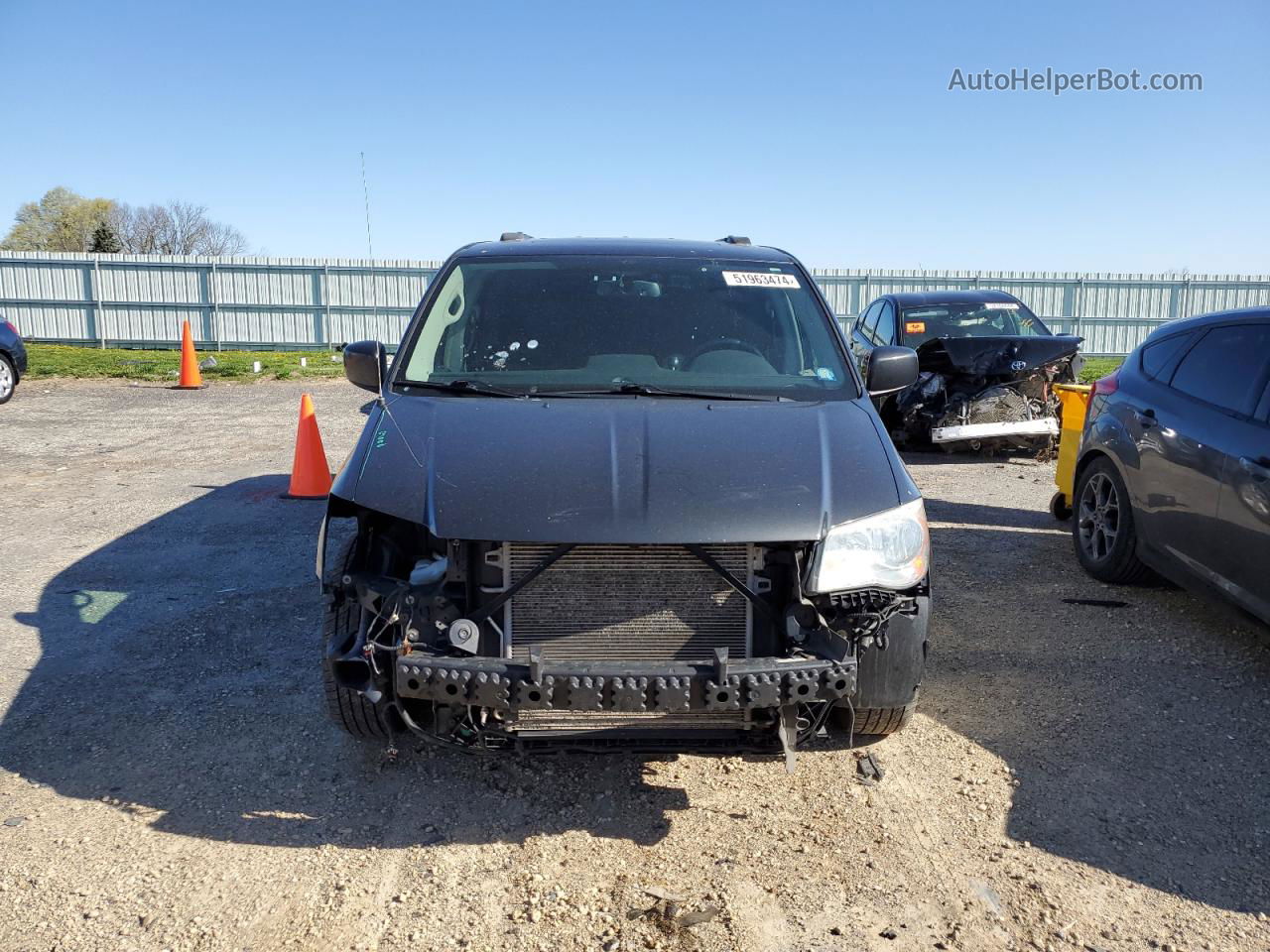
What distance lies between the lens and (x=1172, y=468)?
5207 millimetres

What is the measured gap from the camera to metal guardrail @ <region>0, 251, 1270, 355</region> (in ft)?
80.3

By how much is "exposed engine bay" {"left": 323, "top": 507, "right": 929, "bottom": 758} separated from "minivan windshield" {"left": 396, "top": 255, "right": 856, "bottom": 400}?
103cm

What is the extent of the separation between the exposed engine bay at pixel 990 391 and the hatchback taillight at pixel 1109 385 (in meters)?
3.40

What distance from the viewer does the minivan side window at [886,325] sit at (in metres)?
12.0

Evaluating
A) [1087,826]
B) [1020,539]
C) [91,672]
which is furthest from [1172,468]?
[91,672]

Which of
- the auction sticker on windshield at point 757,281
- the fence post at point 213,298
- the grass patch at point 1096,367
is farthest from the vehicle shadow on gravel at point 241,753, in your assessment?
the fence post at point 213,298

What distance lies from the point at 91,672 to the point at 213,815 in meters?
1.55

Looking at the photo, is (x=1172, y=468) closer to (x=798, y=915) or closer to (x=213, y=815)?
(x=798, y=915)

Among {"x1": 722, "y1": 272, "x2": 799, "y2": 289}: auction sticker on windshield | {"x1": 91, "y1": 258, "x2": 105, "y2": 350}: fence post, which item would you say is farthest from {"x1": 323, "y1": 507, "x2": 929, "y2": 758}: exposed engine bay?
{"x1": 91, "y1": 258, "x2": 105, "y2": 350}: fence post

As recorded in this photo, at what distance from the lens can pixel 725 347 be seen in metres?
4.35

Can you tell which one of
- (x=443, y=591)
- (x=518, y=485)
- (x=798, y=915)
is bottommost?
(x=798, y=915)

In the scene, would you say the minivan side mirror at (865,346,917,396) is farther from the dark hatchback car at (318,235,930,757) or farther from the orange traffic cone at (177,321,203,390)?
the orange traffic cone at (177,321,203,390)

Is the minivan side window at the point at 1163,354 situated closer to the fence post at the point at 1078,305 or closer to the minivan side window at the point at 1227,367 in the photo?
the minivan side window at the point at 1227,367

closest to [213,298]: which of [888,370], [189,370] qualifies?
[189,370]
